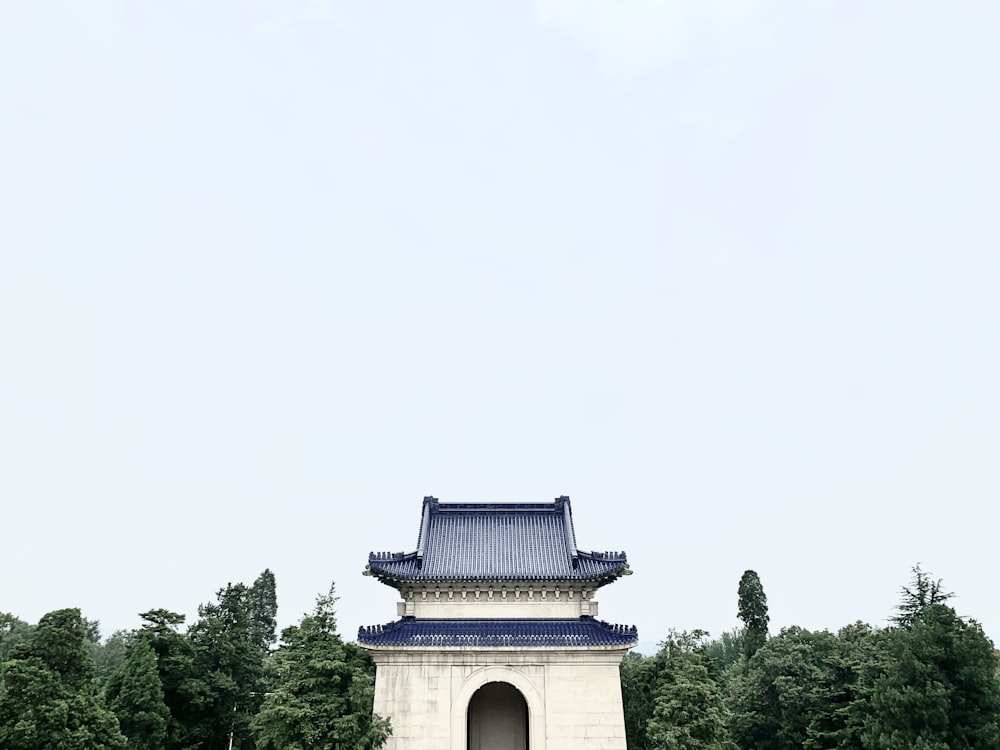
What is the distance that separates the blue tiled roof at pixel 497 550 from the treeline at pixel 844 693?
488cm

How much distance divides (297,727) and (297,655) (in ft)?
6.90

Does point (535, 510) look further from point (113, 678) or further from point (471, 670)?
point (113, 678)

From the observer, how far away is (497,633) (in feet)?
73.2

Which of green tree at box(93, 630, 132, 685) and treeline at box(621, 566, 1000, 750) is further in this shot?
green tree at box(93, 630, 132, 685)

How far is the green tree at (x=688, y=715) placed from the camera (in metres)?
20.5

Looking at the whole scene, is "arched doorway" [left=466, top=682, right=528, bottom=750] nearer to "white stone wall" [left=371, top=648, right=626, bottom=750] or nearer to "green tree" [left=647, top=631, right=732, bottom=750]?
"white stone wall" [left=371, top=648, right=626, bottom=750]

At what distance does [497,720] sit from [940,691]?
52.2 ft

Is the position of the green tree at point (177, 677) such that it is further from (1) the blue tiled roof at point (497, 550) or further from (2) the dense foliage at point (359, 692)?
(1) the blue tiled roof at point (497, 550)

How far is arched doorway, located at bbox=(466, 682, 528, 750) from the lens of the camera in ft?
85.2

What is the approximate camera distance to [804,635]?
41062 mm

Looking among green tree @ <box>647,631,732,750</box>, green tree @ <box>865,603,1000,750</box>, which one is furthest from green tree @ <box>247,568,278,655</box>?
green tree @ <box>865,603,1000,750</box>

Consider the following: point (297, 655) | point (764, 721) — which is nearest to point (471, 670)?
point (297, 655)

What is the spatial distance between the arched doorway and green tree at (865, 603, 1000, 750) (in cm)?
1294

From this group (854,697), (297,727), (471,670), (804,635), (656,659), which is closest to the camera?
(297,727)
